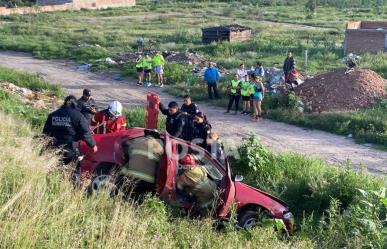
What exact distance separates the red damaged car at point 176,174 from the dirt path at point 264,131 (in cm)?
589

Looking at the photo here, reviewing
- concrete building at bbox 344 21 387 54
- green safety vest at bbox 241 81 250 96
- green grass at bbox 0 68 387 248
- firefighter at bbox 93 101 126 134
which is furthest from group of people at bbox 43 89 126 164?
concrete building at bbox 344 21 387 54

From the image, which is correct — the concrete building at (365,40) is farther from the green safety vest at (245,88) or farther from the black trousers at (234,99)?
the green safety vest at (245,88)

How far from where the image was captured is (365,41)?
1182 inches

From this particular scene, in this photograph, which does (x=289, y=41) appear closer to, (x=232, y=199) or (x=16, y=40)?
(x=16, y=40)

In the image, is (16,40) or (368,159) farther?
(16,40)

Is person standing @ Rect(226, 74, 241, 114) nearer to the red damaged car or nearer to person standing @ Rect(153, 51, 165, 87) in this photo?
person standing @ Rect(153, 51, 165, 87)

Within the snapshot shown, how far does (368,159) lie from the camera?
14.6m

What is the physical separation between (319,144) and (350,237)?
815cm

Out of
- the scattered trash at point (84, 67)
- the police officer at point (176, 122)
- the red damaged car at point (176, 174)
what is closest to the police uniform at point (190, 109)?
the police officer at point (176, 122)

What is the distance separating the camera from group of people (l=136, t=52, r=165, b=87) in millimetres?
23266

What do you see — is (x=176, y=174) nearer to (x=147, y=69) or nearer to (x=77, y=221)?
(x=77, y=221)

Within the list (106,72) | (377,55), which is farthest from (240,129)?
(377,55)

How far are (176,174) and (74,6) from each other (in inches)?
2246

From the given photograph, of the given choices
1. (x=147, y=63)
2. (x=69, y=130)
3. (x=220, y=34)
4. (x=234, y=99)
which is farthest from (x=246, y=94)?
(x=220, y=34)
